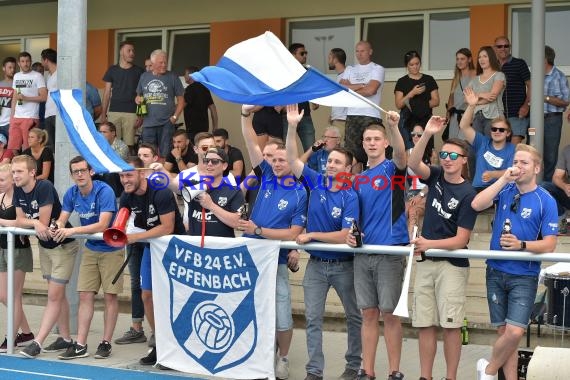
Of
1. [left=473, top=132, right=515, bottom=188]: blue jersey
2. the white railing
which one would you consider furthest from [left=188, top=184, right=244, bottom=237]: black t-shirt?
[left=473, top=132, right=515, bottom=188]: blue jersey

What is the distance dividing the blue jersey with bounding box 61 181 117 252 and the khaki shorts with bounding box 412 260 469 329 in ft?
A: 9.95

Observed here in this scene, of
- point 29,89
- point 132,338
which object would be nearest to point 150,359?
point 132,338

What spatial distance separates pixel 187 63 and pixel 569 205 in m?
7.88

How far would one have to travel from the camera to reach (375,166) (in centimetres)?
818

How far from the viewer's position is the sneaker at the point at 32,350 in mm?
9383

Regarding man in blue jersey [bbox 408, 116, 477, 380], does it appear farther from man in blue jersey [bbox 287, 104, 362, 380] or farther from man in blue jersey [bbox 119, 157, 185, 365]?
man in blue jersey [bbox 119, 157, 185, 365]

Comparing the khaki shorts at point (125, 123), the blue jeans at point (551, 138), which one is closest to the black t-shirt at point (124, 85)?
the khaki shorts at point (125, 123)

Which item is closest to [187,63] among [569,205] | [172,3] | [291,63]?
[172,3]

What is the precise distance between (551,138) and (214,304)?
19.2 feet

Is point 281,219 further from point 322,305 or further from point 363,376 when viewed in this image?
point 363,376

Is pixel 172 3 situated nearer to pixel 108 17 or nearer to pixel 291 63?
pixel 108 17

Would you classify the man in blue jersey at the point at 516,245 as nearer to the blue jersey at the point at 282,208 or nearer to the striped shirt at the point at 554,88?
the blue jersey at the point at 282,208

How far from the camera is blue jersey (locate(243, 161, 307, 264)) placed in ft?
27.9

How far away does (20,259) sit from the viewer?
994 centimetres
